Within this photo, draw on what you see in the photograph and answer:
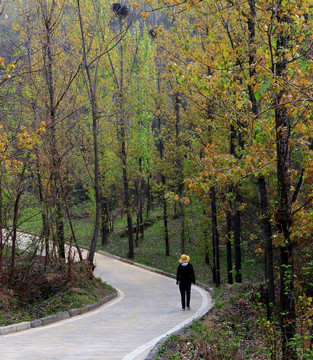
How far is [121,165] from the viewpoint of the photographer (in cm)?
3238

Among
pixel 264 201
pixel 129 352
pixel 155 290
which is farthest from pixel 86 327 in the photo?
pixel 155 290

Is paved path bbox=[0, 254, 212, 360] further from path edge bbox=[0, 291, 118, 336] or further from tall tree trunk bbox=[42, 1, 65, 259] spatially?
tall tree trunk bbox=[42, 1, 65, 259]

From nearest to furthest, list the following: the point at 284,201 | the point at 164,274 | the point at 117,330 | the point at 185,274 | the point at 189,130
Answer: the point at 284,201 → the point at 117,330 → the point at 185,274 → the point at 189,130 → the point at 164,274

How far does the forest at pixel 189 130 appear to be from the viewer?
7617mm

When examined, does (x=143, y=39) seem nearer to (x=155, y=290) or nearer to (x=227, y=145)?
(x=227, y=145)

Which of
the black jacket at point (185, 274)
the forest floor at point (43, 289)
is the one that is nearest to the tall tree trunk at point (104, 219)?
the forest floor at point (43, 289)

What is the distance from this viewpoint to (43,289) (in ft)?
51.5

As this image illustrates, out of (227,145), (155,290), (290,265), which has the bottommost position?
(155,290)

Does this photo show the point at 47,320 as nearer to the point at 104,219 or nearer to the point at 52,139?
the point at 52,139

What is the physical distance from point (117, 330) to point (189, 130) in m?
9.39

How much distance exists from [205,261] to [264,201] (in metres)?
20.7

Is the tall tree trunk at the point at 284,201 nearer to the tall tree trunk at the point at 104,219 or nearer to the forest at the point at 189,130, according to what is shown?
the forest at the point at 189,130

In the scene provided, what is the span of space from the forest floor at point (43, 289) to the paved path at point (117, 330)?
2.44ft

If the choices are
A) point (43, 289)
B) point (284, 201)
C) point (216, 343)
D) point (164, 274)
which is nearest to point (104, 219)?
point (164, 274)
